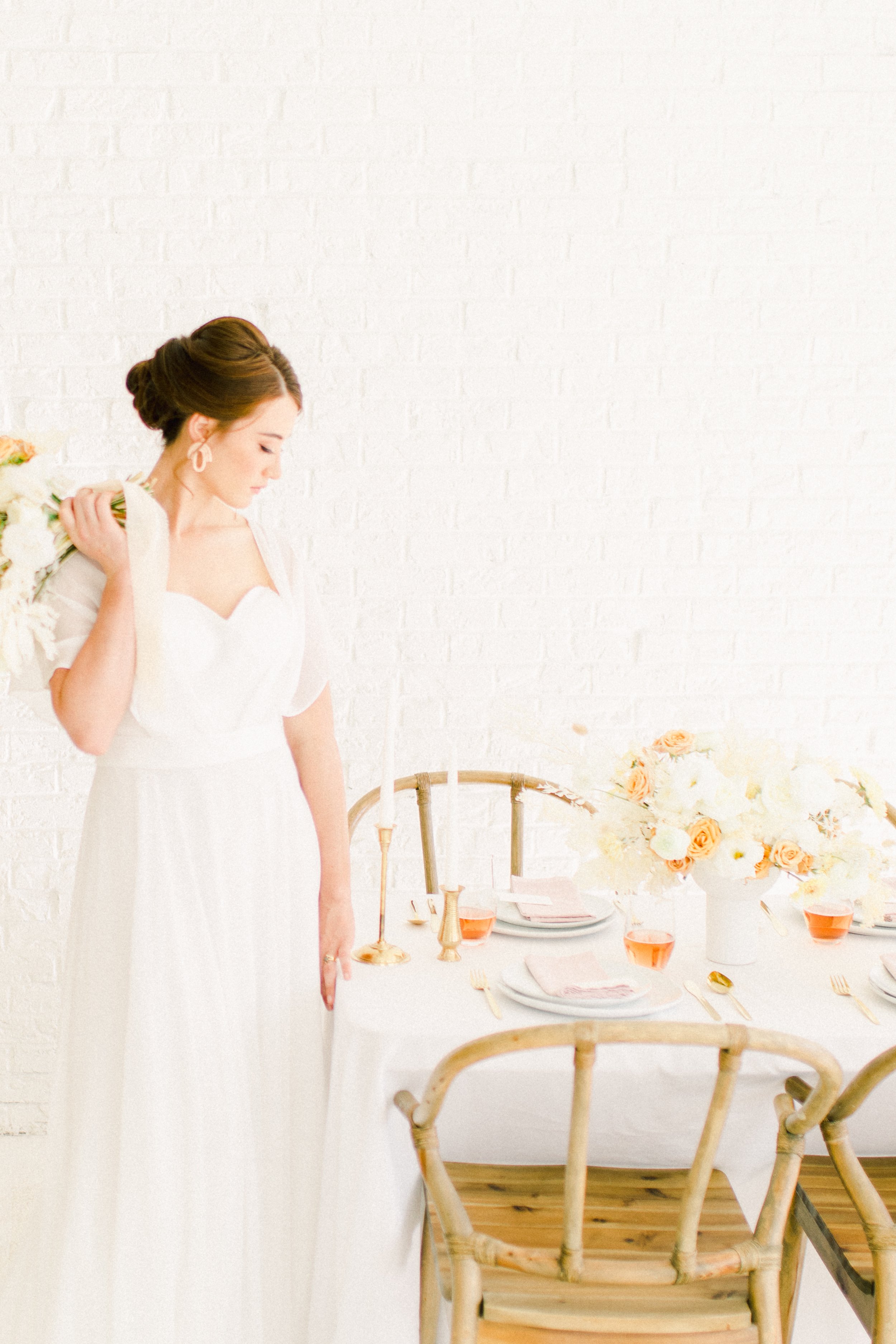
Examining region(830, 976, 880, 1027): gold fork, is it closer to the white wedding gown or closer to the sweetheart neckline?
the white wedding gown

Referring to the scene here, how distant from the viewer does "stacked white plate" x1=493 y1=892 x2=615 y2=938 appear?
1725mm

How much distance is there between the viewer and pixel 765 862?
1518 mm

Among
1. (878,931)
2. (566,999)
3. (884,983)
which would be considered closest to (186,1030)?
(566,999)

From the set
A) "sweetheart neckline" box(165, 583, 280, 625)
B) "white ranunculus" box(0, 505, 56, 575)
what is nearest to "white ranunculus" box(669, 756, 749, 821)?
"sweetheart neckline" box(165, 583, 280, 625)

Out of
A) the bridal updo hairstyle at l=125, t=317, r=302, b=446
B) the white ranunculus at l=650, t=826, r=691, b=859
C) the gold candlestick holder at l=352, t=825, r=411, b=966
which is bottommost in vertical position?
the gold candlestick holder at l=352, t=825, r=411, b=966

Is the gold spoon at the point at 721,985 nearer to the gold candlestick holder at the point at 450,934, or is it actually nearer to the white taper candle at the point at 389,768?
the gold candlestick holder at the point at 450,934

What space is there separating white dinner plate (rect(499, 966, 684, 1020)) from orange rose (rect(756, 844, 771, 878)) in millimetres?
207

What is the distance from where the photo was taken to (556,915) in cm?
177

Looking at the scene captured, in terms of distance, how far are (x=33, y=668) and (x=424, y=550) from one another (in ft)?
3.67

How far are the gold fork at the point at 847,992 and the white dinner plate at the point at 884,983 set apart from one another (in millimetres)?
36

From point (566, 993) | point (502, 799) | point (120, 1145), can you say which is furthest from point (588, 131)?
point (120, 1145)

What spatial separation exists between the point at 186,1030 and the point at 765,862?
33.8 inches

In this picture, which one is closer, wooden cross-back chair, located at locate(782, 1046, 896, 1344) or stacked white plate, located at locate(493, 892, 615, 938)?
wooden cross-back chair, located at locate(782, 1046, 896, 1344)

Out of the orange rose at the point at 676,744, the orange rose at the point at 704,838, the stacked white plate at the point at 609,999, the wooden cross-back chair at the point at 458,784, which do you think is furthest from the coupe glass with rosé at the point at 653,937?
the wooden cross-back chair at the point at 458,784
